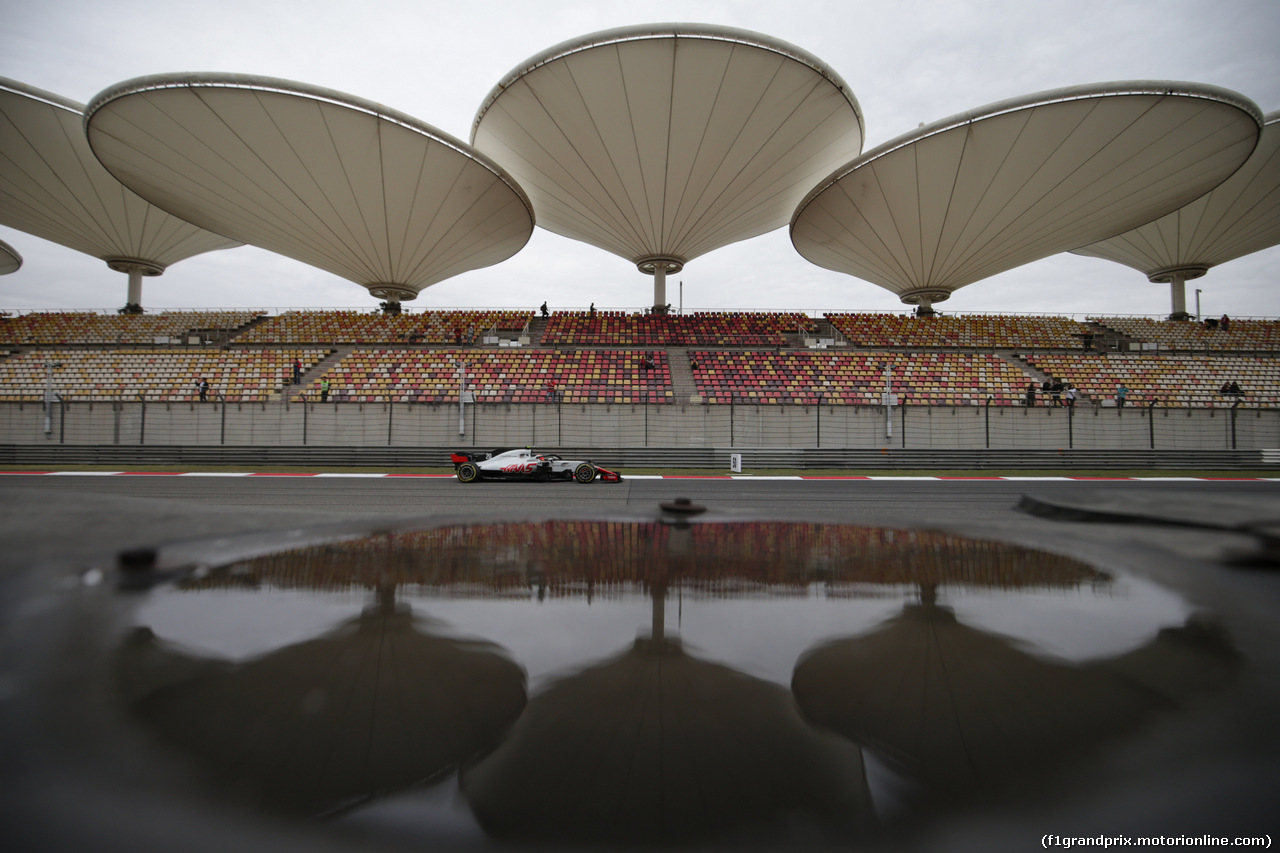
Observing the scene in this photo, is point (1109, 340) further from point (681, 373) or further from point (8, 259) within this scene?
point (8, 259)

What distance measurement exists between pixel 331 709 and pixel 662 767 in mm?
983

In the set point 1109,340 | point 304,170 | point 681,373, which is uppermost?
point 304,170

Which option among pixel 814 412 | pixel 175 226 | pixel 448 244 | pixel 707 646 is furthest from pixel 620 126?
pixel 175 226

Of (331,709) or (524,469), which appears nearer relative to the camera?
(331,709)

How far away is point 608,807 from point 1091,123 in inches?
1112

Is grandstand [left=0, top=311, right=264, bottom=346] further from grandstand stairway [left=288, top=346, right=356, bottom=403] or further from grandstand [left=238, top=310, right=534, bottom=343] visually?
grandstand stairway [left=288, top=346, right=356, bottom=403]

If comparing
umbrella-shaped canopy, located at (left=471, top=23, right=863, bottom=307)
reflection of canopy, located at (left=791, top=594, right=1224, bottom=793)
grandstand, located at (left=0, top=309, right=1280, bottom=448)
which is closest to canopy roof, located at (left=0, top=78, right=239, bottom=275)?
grandstand, located at (left=0, top=309, right=1280, bottom=448)

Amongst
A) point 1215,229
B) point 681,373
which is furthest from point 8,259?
point 1215,229

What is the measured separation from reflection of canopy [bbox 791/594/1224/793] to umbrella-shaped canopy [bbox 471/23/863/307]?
23.4m

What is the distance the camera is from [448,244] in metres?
29.3

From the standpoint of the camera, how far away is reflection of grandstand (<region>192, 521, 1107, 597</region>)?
9.25ft

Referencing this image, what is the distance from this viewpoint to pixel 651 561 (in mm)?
3219

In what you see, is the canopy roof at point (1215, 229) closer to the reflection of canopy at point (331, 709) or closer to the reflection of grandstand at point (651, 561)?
the reflection of grandstand at point (651, 561)

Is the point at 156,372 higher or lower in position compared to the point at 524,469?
higher
